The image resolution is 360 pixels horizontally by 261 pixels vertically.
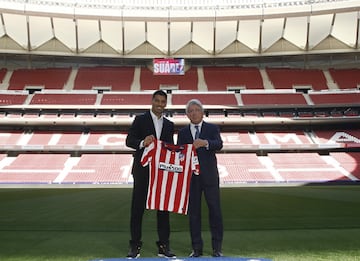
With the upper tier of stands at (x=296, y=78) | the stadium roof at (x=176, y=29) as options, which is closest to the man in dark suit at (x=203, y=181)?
the stadium roof at (x=176, y=29)

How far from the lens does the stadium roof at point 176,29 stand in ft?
87.7

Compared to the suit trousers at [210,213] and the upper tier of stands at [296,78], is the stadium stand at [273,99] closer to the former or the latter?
the upper tier of stands at [296,78]

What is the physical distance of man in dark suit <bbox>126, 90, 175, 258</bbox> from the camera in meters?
3.94

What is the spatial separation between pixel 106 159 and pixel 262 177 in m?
10.6

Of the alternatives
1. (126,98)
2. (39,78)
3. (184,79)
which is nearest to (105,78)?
(126,98)

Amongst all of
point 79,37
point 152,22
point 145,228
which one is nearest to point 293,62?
point 152,22

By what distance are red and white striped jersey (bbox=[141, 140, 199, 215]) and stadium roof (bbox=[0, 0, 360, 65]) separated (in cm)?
2460

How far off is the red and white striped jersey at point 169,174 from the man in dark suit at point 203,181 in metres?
0.10

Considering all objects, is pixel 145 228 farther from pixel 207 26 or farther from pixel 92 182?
pixel 207 26

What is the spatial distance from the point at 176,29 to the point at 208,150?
2625 centimetres

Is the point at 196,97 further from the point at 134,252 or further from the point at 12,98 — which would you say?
the point at 134,252

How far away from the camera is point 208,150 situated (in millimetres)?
4039

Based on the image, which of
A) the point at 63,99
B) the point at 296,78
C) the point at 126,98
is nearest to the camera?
the point at 63,99

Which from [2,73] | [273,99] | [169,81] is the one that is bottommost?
[273,99]
